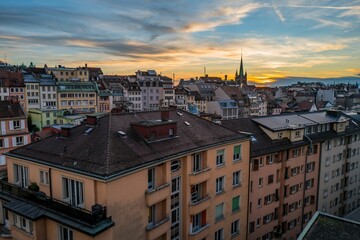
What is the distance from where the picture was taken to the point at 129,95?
107 m

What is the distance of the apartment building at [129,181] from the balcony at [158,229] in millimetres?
61

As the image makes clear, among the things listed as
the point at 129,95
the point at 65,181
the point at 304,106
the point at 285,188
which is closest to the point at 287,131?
the point at 285,188

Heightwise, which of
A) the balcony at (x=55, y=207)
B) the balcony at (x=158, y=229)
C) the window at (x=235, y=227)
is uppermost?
the balcony at (x=55, y=207)

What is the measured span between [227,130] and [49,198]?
49.7 ft

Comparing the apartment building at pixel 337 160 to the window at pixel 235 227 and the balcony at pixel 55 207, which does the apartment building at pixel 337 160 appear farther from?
the balcony at pixel 55 207

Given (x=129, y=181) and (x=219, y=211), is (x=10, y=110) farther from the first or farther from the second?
(x=129, y=181)

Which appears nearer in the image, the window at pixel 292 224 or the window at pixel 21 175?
the window at pixel 21 175

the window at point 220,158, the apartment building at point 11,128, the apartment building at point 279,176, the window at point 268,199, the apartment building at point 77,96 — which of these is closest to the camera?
the window at point 220,158

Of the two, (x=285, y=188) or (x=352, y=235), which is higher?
(x=352, y=235)

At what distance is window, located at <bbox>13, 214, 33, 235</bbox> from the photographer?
17.6 meters

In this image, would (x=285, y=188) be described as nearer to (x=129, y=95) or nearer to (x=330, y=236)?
(x=330, y=236)

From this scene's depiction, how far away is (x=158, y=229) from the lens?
62.6 feet

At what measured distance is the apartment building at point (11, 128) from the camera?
4391 centimetres

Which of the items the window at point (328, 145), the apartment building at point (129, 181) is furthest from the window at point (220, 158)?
the window at point (328, 145)
